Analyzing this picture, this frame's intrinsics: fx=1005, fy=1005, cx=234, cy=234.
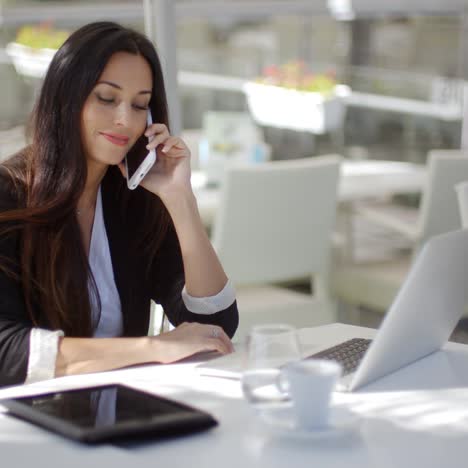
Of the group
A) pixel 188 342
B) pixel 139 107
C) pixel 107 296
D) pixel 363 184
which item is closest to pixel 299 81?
pixel 363 184

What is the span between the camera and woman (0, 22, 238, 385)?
2.15 meters

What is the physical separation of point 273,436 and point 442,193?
2.80m

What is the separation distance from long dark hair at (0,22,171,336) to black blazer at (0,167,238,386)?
31mm

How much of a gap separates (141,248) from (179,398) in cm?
80

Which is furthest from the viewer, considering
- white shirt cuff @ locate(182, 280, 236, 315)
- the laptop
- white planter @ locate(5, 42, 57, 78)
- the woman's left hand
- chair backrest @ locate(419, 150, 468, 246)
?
white planter @ locate(5, 42, 57, 78)

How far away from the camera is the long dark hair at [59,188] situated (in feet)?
7.08

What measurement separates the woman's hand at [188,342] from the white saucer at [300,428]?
1.49 ft

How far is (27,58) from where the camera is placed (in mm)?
4609

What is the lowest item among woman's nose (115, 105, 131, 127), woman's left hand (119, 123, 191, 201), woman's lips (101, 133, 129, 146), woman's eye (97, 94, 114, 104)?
woman's left hand (119, 123, 191, 201)

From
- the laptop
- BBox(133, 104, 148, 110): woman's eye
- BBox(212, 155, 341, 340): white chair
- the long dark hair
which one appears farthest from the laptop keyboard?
BBox(212, 155, 341, 340): white chair

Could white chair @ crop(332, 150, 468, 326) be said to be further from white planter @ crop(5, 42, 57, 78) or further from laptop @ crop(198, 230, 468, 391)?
laptop @ crop(198, 230, 468, 391)

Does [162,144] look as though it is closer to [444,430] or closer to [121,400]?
[121,400]

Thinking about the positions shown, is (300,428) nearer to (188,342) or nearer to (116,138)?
(188,342)

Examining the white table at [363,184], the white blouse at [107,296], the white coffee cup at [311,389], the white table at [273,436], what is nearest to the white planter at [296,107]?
the white table at [363,184]
